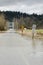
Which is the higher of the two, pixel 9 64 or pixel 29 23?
pixel 9 64

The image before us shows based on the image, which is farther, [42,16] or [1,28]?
[42,16]

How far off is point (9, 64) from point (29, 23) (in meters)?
143

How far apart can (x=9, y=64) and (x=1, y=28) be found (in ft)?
337

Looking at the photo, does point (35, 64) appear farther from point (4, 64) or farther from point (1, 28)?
point (1, 28)

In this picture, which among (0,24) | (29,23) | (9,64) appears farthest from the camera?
(29,23)

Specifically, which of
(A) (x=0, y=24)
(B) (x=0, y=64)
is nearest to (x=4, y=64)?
(B) (x=0, y=64)

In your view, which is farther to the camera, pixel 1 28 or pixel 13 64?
pixel 1 28

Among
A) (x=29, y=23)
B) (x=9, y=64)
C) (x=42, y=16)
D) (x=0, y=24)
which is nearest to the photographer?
(x=9, y=64)

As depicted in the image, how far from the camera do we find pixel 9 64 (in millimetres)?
9242

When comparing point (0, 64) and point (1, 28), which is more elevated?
point (0, 64)

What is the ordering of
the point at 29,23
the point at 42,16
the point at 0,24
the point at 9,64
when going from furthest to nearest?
the point at 42,16
the point at 29,23
the point at 0,24
the point at 9,64

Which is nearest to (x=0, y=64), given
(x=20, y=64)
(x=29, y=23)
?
(x=20, y=64)

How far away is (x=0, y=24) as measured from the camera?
109m

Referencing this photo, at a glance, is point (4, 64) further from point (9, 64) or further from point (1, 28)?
point (1, 28)
